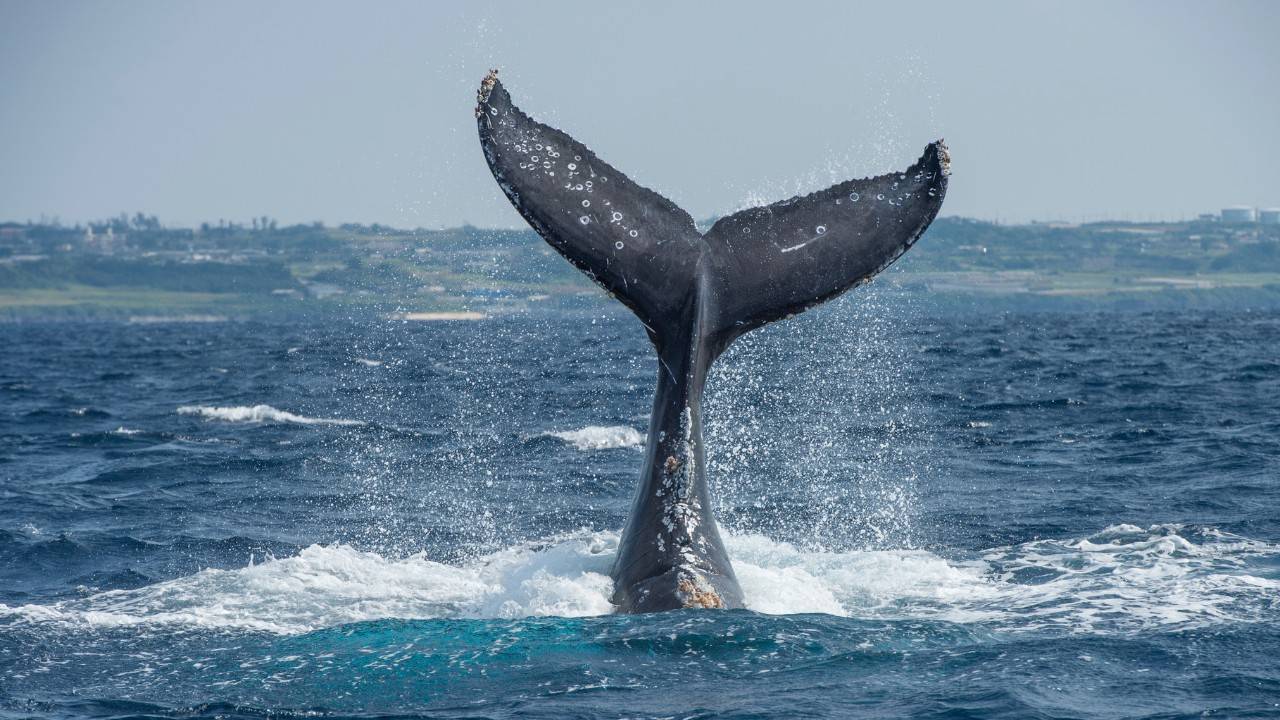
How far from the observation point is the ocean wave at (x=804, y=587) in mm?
9484

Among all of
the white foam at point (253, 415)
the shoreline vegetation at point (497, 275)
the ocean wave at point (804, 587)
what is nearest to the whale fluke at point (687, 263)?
the ocean wave at point (804, 587)

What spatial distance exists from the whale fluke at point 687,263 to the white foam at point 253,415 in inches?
569

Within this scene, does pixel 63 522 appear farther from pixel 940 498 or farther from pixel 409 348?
pixel 409 348

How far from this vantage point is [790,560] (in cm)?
1152

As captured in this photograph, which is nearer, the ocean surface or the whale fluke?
the ocean surface

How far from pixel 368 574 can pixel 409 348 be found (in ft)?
148

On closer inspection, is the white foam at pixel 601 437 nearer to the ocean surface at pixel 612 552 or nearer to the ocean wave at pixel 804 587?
the ocean surface at pixel 612 552

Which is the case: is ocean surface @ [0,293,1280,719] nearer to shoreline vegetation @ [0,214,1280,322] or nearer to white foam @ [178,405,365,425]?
white foam @ [178,405,365,425]

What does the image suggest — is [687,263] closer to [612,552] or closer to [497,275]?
[612,552]

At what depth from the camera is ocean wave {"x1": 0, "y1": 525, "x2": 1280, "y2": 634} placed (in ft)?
31.1

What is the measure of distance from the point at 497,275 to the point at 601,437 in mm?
119137

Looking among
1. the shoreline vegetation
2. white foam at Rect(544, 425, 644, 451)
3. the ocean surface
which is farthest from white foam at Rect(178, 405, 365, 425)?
the shoreline vegetation

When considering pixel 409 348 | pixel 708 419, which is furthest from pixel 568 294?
pixel 708 419

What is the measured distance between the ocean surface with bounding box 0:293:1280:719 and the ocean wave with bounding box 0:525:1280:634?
4cm
